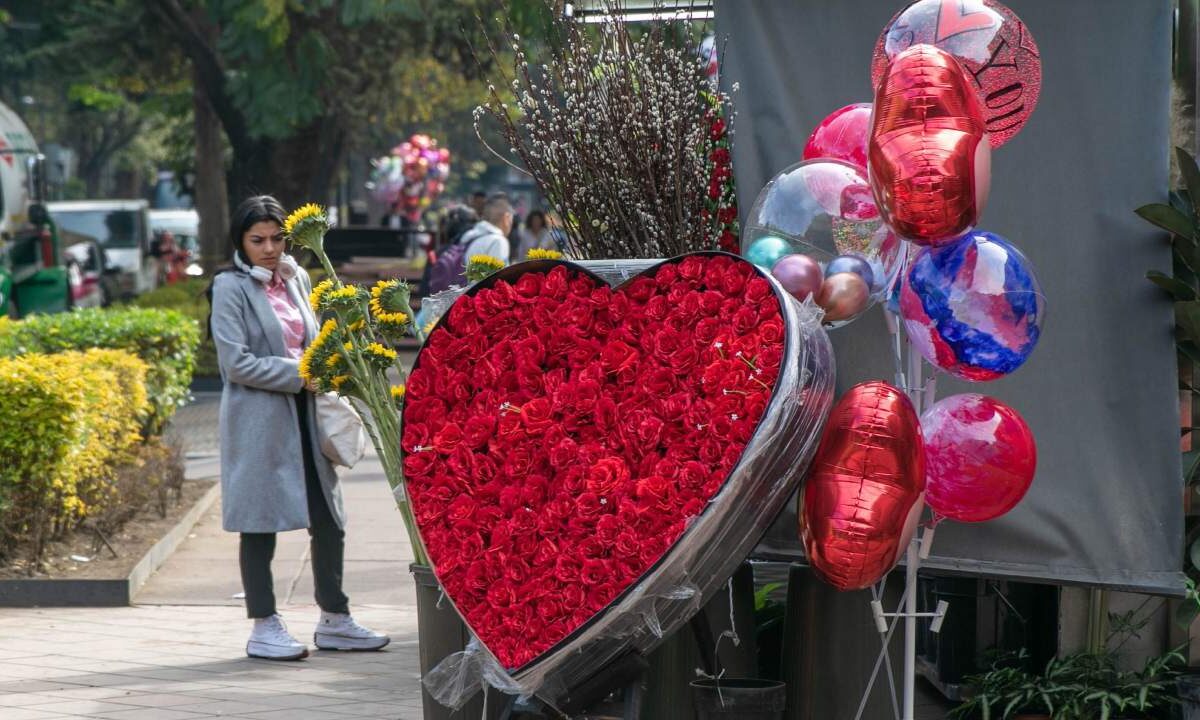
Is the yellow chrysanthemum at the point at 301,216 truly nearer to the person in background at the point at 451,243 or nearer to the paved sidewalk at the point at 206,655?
the paved sidewalk at the point at 206,655

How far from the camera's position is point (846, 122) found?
15.1ft

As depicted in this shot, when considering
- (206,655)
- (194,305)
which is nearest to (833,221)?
(206,655)

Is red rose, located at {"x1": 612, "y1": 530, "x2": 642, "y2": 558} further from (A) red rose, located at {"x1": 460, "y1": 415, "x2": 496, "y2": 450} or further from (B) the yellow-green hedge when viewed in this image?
(B) the yellow-green hedge

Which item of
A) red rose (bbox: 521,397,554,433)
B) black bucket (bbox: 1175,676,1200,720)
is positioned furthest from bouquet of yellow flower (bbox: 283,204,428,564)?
black bucket (bbox: 1175,676,1200,720)

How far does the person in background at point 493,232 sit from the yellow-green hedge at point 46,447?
10.5 ft

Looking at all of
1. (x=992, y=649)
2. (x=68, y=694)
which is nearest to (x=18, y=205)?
(x=68, y=694)

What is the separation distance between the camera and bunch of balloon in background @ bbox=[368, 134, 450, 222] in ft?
92.1

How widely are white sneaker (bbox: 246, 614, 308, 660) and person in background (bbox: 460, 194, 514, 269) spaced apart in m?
4.56

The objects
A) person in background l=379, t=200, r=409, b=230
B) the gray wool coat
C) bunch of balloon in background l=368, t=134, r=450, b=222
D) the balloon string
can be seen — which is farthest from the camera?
person in background l=379, t=200, r=409, b=230

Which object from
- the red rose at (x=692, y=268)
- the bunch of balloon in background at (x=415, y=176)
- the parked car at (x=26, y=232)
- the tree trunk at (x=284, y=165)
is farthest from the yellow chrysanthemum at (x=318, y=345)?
the bunch of balloon in background at (x=415, y=176)

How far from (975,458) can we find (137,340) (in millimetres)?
7962

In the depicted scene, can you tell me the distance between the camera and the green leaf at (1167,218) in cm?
471

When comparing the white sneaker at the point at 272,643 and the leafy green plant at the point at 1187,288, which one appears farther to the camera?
the white sneaker at the point at 272,643

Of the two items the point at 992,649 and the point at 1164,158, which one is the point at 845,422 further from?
the point at 992,649
